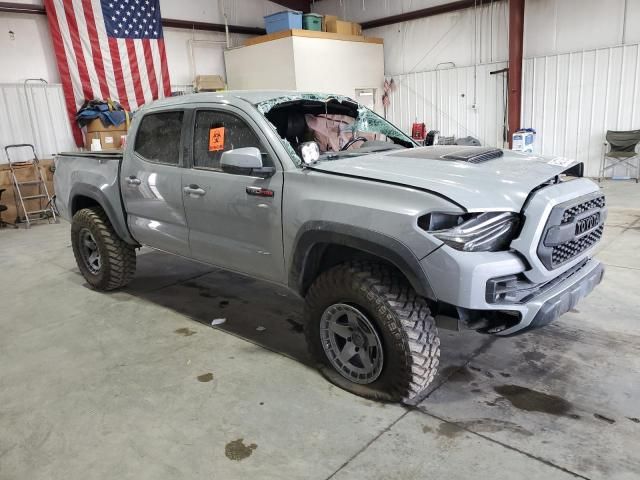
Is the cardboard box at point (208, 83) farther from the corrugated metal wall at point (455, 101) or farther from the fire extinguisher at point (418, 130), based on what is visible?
the fire extinguisher at point (418, 130)

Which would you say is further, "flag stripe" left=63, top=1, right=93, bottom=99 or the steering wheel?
"flag stripe" left=63, top=1, right=93, bottom=99

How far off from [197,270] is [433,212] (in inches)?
139

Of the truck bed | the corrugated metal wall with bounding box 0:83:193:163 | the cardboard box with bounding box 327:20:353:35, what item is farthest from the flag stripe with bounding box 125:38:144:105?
the truck bed

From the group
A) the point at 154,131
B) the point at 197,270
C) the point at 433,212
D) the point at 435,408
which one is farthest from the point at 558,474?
the point at 197,270

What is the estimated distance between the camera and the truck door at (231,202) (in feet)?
9.58

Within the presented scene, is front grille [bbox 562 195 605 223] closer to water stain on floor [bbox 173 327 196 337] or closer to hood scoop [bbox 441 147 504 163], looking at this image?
hood scoop [bbox 441 147 504 163]

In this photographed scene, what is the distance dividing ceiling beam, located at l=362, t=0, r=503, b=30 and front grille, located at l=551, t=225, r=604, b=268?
32.0 ft

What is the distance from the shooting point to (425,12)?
11.7 m

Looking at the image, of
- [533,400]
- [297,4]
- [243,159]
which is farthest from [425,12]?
[533,400]

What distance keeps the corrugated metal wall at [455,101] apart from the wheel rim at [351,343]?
32.1 ft

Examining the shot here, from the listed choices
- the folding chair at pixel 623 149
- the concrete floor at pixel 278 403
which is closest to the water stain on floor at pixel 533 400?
the concrete floor at pixel 278 403

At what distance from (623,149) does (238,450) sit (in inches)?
388

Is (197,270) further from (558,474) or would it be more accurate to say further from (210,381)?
A: (558,474)

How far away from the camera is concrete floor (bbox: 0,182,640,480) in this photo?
7.23 feet
